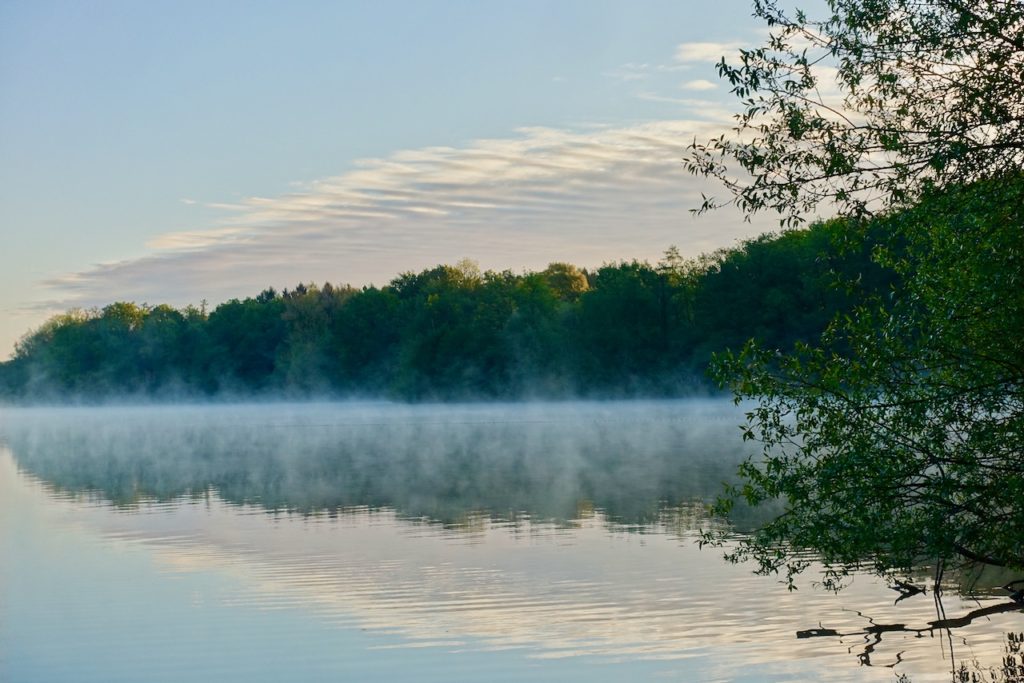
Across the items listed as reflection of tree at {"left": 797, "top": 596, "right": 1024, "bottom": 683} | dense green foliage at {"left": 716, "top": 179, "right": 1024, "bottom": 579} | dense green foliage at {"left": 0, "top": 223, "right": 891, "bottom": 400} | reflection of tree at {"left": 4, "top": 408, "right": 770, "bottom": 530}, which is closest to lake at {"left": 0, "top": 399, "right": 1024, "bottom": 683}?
reflection of tree at {"left": 797, "top": 596, "right": 1024, "bottom": 683}

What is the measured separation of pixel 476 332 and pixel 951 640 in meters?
90.3

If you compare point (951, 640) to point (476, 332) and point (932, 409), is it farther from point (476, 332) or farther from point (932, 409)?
point (476, 332)

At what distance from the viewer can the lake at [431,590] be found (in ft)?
44.1

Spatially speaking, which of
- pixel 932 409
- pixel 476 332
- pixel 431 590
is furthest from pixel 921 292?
pixel 476 332

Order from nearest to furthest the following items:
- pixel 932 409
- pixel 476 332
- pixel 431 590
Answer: pixel 932 409 → pixel 431 590 → pixel 476 332

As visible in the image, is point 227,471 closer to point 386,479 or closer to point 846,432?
point 386,479

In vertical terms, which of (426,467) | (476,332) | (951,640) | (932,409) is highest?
(476,332)

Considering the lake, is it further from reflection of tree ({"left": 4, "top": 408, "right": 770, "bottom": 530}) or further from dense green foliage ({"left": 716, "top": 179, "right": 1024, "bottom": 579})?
dense green foliage ({"left": 716, "top": 179, "right": 1024, "bottom": 579})

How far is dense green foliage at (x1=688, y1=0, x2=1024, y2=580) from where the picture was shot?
10.8 metres

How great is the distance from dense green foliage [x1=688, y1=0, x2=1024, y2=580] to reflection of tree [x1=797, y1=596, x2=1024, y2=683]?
3.13ft

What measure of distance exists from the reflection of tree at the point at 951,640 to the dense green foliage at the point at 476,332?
42.6 metres

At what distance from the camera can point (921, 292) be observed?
12.2 meters

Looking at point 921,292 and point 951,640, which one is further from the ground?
point 921,292

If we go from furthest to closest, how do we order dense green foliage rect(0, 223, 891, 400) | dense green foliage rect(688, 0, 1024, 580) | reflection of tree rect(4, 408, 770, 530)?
dense green foliage rect(0, 223, 891, 400) → reflection of tree rect(4, 408, 770, 530) → dense green foliage rect(688, 0, 1024, 580)
